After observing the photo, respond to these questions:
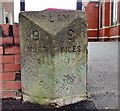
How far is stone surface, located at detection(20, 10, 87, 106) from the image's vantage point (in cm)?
252

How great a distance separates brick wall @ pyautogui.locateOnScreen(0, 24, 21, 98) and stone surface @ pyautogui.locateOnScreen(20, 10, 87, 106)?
160mm

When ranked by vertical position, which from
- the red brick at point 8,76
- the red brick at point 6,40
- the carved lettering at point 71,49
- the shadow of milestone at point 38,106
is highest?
the red brick at point 6,40

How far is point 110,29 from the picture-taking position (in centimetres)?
1750

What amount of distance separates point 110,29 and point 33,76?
15269 millimetres

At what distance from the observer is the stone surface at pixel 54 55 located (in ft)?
8.27

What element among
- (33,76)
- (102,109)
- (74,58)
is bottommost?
(102,109)

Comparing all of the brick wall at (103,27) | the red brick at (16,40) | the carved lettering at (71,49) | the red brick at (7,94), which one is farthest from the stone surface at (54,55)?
the brick wall at (103,27)

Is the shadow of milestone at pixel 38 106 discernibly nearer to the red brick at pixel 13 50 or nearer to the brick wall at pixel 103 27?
the red brick at pixel 13 50

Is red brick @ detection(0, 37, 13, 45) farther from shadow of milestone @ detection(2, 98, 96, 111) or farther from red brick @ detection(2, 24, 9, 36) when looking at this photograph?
shadow of milestone @ detection(2, 98, 96, 111)

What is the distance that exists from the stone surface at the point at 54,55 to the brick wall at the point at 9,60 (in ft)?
0.52

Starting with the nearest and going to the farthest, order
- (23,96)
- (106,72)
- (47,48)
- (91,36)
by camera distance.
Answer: (47,48), (23,96), (106,72), (91,36)

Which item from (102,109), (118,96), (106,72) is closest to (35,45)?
(102,109)

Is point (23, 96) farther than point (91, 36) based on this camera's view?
No

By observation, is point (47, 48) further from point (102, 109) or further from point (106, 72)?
point (106, 72)
